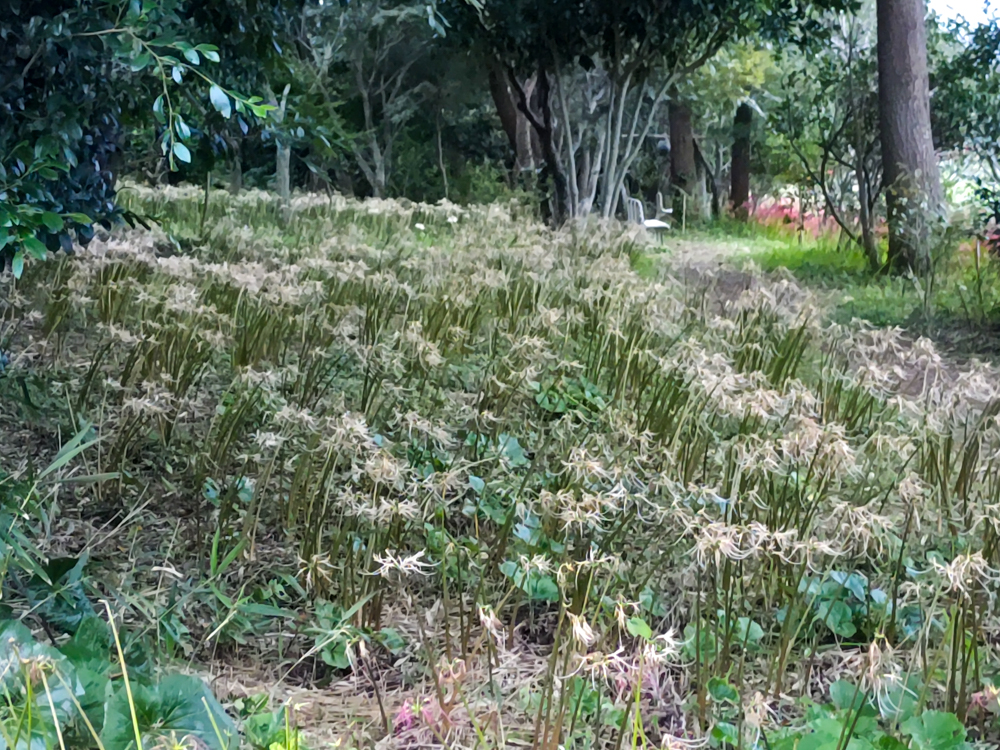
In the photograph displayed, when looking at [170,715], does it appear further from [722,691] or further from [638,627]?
[722,691]

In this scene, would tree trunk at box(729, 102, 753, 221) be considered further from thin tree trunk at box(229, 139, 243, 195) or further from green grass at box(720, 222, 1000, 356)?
thin tree trunk at box(229, 139, 243, 195)

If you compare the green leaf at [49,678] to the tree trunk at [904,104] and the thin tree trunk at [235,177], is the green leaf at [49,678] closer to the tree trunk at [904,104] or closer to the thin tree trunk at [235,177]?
the thin tree trunk at [235,177]

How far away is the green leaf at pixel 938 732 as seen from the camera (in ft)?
5.34

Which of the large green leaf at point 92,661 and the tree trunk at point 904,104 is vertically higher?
the tree trunk at point 904,104

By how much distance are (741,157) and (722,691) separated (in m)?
18.1

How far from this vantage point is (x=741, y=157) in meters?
18.7

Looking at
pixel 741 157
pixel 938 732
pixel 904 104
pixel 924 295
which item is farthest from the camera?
pixel 741 157

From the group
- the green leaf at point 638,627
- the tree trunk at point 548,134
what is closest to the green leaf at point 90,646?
the green leaf at point 638,627

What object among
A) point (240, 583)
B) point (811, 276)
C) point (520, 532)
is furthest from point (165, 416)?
point (811, 276)

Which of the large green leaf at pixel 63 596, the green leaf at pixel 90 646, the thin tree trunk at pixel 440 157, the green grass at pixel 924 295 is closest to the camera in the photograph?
the green leaf at pixel 90 646

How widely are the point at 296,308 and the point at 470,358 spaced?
862 millimetres

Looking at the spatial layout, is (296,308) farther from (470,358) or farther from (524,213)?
(524,213)

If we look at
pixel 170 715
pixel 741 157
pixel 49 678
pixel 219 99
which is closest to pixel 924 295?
pixel 219 99

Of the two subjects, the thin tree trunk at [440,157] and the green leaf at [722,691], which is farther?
the thin tree trunk at [440,157]
